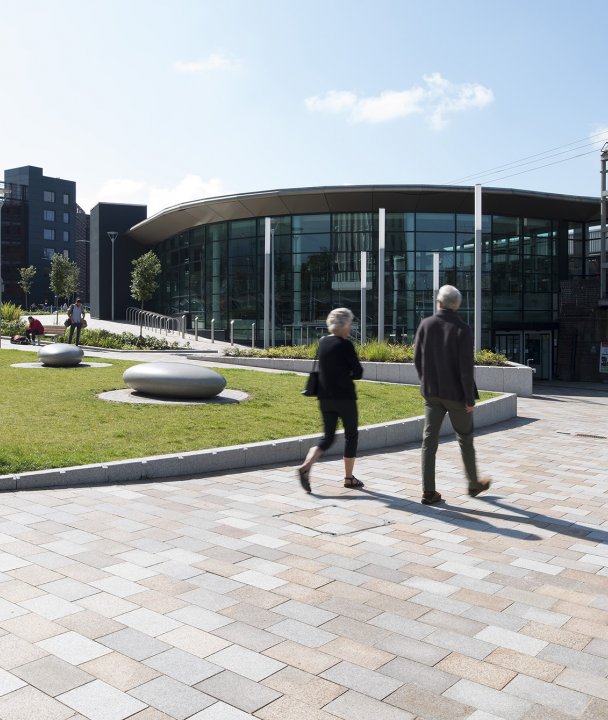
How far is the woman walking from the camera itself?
7.06 m

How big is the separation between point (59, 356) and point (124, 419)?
8419mm

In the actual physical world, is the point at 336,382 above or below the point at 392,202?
below

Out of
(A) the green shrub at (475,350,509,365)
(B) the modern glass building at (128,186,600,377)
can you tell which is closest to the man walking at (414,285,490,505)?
(A) the green shrub at (475,350,509,365)

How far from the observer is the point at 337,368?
23.1ft

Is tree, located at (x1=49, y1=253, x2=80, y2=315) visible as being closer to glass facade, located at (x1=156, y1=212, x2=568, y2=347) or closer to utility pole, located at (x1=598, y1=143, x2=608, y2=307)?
glass facade, located at (x1=156, y1=212, x2=568, y2=347)

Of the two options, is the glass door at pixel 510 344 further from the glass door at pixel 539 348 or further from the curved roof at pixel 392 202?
the curved roof at pixel 392 202

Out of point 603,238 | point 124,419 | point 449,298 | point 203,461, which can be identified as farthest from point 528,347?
point 449,298

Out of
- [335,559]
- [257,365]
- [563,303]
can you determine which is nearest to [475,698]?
[335,559]

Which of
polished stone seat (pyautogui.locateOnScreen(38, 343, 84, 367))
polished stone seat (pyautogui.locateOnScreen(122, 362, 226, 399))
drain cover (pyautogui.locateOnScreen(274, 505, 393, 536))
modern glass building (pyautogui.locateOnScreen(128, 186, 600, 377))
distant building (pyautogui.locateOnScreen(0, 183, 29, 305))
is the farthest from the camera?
distant building (pyautogui.locateOnScreen(0, 183, 29, 305))

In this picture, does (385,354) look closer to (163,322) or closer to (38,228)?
(163,322)

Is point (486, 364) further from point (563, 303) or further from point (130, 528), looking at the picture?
point (563, 303)

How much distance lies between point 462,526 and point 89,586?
3.08m

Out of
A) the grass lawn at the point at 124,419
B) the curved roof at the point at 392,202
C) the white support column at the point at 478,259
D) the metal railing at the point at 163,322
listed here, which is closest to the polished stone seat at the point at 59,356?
the grass lawn at the point at 124,419

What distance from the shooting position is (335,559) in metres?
5.09
